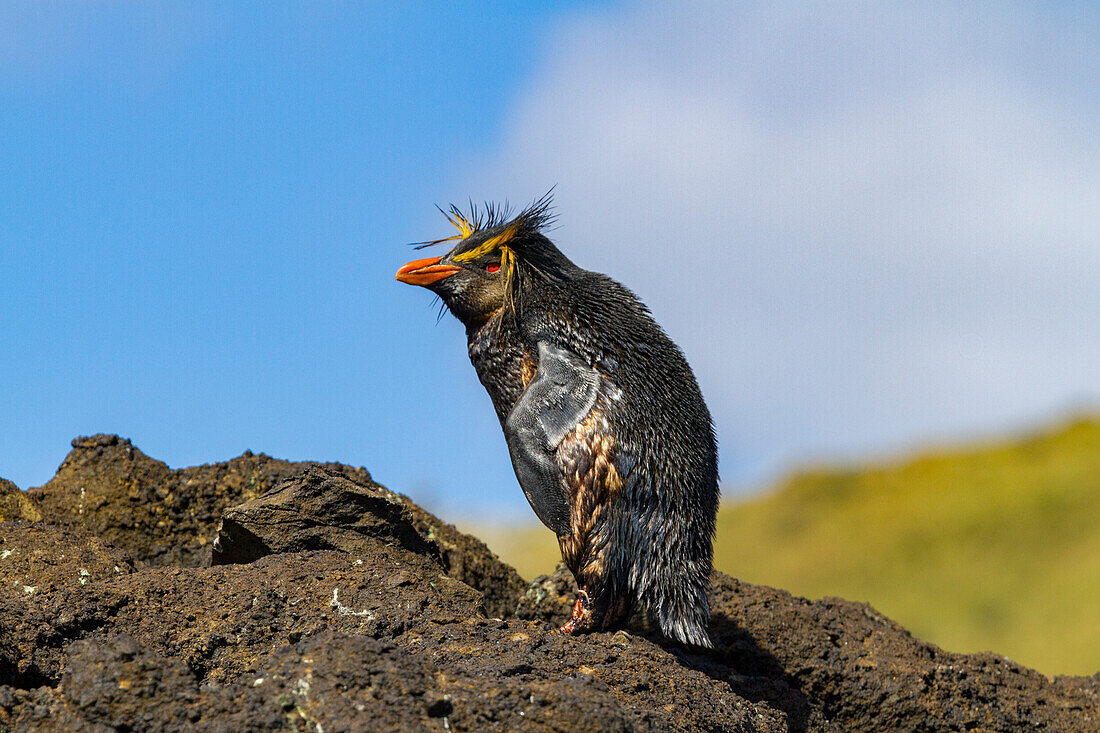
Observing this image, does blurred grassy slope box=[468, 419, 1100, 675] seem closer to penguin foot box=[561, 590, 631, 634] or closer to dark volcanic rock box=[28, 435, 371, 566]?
penguin foot box=[561, 590, 631, 634]

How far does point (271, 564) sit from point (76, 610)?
1.09 metres

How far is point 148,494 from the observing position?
325 inches

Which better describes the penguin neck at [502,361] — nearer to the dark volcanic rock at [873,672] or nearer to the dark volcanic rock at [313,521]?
the dark volcanic rock at [313,521]

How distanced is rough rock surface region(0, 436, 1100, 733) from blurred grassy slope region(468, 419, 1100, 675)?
12316 mm

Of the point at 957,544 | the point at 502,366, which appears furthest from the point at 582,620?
the point at 957,544

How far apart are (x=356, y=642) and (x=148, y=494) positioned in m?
4.55

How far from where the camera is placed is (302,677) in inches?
163

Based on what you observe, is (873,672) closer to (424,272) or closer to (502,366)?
(502,366)

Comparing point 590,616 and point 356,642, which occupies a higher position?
point 590,616

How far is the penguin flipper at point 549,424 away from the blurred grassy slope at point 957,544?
47.6 feet

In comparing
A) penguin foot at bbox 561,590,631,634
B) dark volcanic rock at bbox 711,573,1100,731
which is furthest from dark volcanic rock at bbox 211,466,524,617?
dark volcanic rock at bbox 711,573,1100,731

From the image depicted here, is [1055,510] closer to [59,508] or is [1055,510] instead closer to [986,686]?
[986,686]

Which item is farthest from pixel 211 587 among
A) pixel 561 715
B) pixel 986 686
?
pixel 986 686

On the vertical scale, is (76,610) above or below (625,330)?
below
